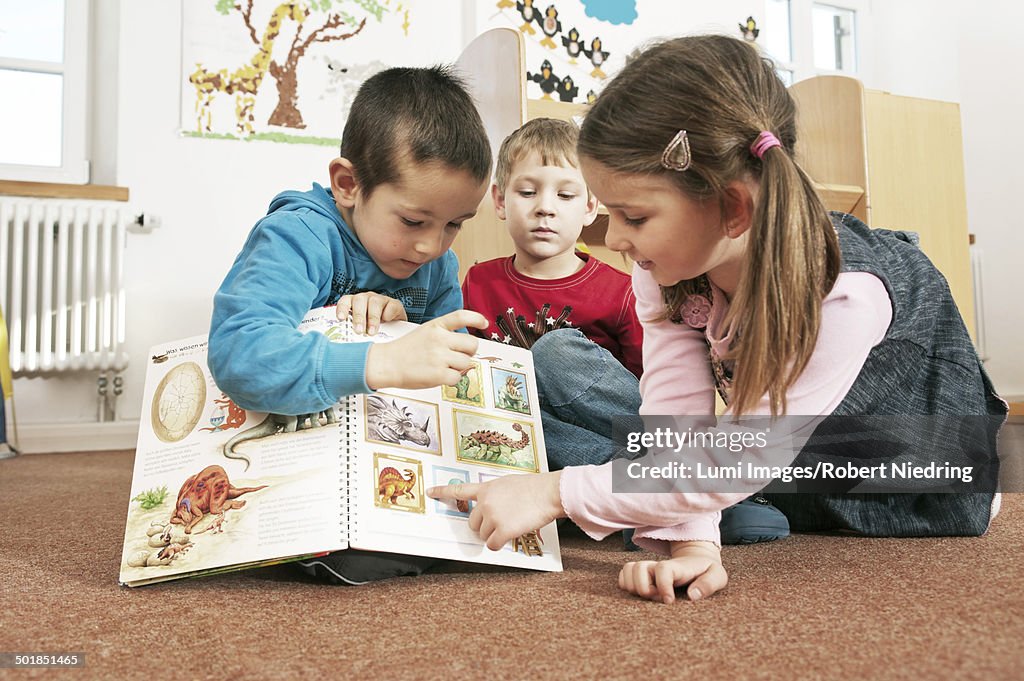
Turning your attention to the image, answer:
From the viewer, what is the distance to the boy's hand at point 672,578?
1.97 feet

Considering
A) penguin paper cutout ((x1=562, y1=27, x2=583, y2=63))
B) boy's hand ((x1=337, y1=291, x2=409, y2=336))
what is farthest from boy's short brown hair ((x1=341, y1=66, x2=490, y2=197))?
penguin paper cutout ((x1=562, y1=27, x2=583, y2=63))

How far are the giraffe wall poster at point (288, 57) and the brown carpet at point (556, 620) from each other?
182 centimetres

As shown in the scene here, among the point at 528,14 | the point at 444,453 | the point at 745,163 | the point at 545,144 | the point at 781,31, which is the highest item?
the point at 781,31

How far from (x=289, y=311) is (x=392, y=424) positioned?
134 millimetres

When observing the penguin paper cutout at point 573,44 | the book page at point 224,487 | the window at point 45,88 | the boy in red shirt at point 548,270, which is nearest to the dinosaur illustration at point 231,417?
the book page at point 224,487

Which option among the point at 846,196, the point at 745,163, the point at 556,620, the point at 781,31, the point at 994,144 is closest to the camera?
the point at 556,620

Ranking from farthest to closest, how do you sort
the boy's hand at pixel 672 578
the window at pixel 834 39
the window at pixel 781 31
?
1. the window at pixel 834 39
2. the window at pixel 781 31
3. the boy's hand at pixel 672 578

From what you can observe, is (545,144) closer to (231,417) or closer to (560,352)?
(560,352)

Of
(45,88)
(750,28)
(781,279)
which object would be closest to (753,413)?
(781,279)

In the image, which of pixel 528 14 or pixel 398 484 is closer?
pixel 398 484

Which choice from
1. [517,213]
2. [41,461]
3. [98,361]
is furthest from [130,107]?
[517,213]

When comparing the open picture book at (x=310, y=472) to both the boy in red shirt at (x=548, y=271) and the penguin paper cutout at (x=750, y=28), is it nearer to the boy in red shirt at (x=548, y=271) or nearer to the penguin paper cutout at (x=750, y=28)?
the boy in red shirt at (x=548, y=271)

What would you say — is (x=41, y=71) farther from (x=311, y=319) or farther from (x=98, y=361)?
(x=311, y=319)

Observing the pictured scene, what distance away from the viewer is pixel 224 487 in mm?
671
